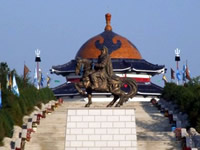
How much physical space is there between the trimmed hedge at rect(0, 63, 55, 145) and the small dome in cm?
1449

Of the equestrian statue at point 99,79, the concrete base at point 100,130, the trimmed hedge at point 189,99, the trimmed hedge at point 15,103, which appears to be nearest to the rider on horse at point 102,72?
the equestrian statue at point 99,79

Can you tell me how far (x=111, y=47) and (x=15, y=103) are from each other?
27.1m

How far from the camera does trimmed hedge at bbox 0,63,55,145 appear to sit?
33906 millimetres

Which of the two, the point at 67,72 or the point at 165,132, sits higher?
the point at 67,72

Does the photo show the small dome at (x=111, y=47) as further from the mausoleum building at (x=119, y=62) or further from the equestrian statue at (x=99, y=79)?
the equestrian statue at (x=99, y=79)

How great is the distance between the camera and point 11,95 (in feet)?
129

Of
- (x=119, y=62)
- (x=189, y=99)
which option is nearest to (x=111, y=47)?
(x=119, y=62)

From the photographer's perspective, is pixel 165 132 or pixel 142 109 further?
pixel 142 109

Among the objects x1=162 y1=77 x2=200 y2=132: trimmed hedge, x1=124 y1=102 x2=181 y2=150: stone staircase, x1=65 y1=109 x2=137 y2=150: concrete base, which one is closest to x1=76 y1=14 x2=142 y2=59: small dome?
x1=162 y1=77 x2=200 y2=132: trimmed hedge

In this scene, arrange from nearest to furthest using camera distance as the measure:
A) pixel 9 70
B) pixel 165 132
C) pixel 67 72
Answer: pixel 165 132 < pixel 9 70 < pixel 67 72

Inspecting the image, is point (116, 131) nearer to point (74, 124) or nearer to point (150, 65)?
point (74, 124)

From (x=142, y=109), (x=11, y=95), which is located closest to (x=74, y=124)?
(x=11, y=95)

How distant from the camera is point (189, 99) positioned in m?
39.0

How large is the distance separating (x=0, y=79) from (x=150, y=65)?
2191cm
